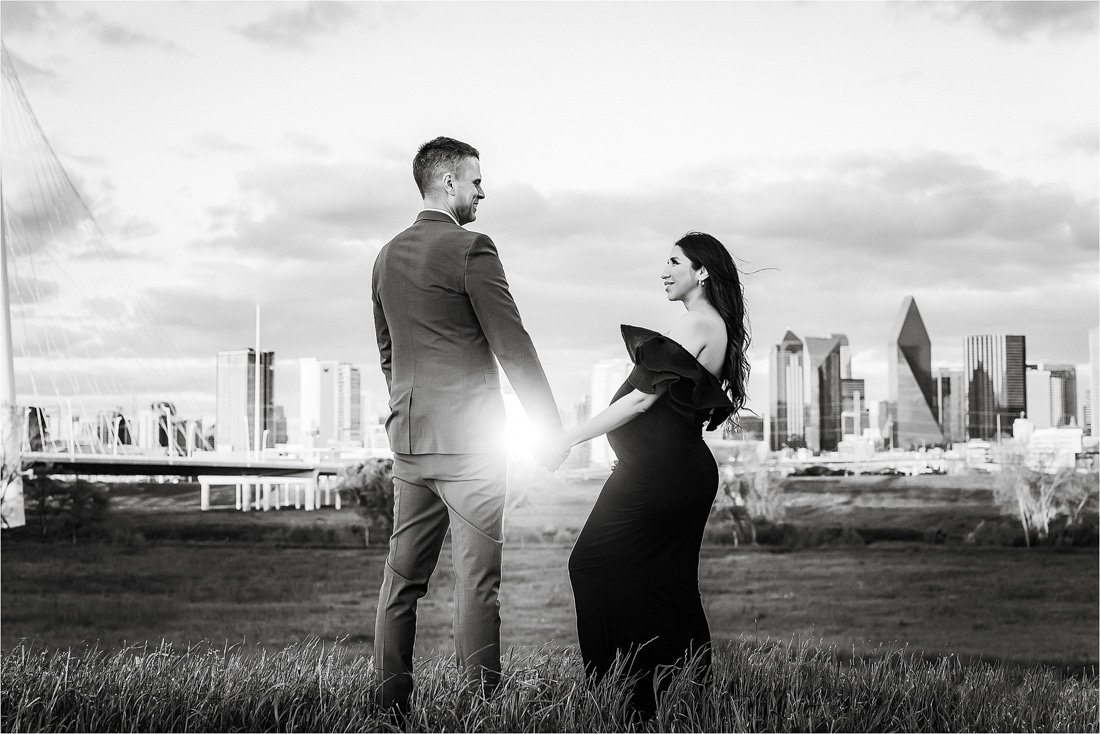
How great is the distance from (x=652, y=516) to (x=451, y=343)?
80 cm

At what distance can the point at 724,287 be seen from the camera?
3.15m

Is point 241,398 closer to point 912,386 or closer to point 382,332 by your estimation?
point 912,386

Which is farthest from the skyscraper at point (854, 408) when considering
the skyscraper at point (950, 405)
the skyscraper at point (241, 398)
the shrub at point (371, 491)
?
the skyscraper at point (241, 398)

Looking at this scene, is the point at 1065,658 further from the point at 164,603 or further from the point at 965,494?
the point at 164,603

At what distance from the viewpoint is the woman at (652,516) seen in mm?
3025

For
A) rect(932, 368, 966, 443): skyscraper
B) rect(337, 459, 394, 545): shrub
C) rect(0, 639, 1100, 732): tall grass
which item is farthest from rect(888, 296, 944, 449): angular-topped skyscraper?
rect(0, 639, 1100, 732): tall grass

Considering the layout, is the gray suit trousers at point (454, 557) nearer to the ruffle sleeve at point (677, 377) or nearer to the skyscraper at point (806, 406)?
the ruffle sleeve at point (677, 377)

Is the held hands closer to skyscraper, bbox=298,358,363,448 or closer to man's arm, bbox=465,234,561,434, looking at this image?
→ man's arm, bbox=465,234,561,434

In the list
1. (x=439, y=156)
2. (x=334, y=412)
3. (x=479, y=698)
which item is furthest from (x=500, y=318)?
(x=334, y=412)

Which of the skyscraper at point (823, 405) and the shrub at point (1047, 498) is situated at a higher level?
the skyscraper at point (823, 405)

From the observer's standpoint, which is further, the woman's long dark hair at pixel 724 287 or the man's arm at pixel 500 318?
the woman's long dark hair at pixel 724 287

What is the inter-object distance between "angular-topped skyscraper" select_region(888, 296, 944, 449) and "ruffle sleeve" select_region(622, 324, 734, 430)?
16401 mm

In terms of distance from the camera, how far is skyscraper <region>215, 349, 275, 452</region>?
19.8 m

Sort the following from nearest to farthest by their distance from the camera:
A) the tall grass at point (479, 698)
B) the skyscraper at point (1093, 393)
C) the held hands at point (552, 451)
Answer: the tall grass at point (479, 698) < the held hands at point (552, 451) < the skyscraper at point (1093, 393)
